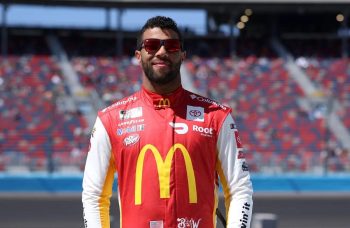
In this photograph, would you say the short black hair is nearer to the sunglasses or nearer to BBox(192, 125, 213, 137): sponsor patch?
the sunglasses

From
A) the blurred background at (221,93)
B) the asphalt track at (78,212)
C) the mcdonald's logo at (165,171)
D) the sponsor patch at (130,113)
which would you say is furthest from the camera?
the blurred background at (221,93)

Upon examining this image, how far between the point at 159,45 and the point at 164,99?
23 centimetres

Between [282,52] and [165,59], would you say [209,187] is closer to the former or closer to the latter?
[165,59]

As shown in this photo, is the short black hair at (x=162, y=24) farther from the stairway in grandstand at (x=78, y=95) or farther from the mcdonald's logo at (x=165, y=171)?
the stairway in grandstand at (x=78, y=95)

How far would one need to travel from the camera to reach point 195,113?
3406 mm

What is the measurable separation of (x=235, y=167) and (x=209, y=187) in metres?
0.14

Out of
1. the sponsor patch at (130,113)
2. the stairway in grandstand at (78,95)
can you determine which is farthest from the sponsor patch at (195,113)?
the stairway in grandstand at (78,95)

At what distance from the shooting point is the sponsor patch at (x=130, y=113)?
3396 millimetres

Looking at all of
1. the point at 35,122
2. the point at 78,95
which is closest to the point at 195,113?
the point at 35,122

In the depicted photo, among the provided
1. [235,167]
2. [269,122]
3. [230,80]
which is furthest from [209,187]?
[230,80]

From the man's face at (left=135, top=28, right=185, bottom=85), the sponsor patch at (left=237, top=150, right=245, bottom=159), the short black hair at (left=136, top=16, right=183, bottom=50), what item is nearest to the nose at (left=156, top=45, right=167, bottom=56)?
the man's face at (left=135, top=28, right=185, bottom=85)

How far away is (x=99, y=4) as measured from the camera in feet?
107

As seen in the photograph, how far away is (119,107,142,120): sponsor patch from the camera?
134 inches

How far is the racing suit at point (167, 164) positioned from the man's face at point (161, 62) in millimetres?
95
